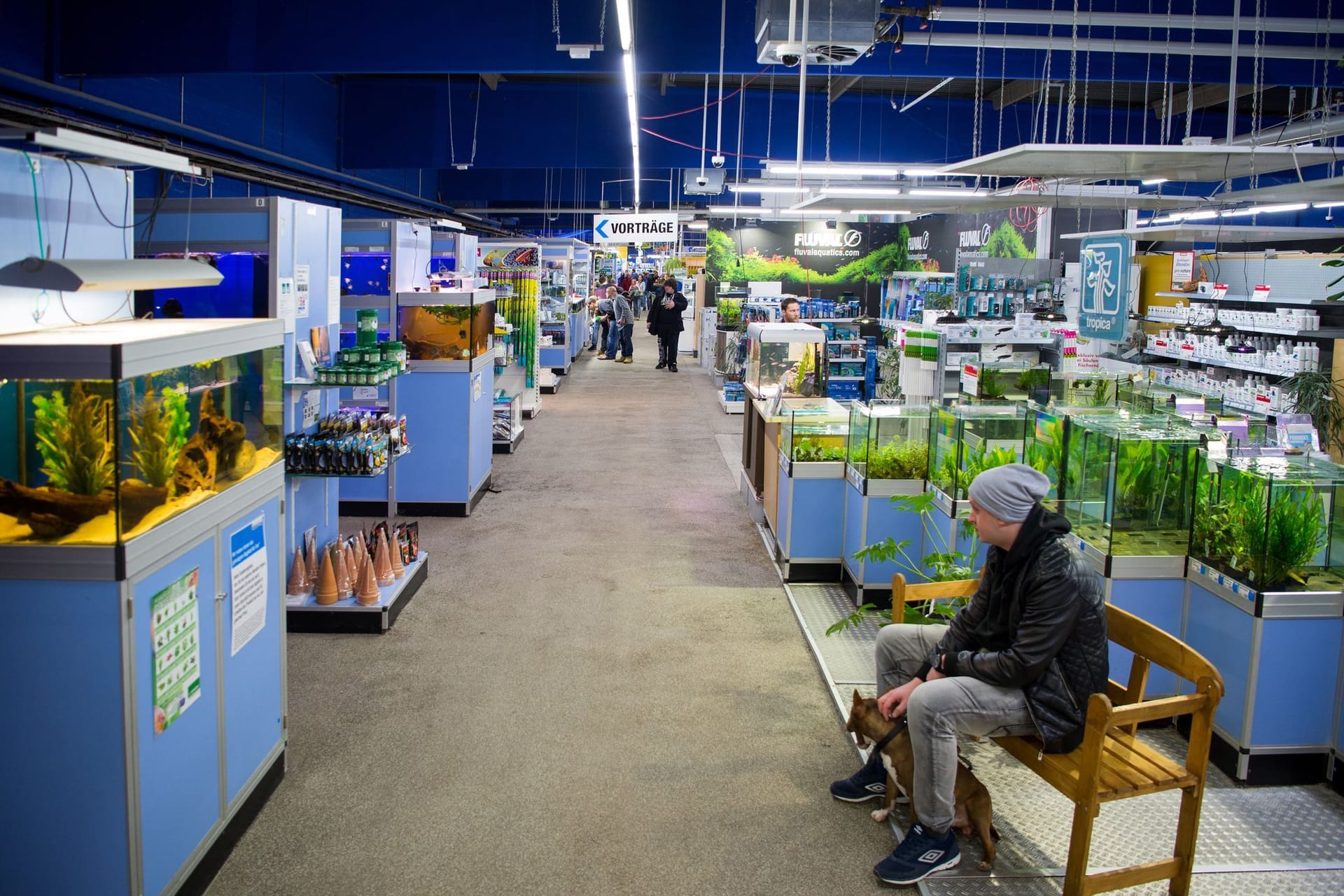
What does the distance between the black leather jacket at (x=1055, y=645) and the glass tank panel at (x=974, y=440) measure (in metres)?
2.21

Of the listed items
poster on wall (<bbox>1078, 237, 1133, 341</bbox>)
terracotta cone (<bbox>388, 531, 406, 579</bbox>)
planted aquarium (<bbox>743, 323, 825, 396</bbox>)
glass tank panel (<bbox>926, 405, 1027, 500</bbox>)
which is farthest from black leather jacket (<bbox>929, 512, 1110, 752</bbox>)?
planted aquarium (<bbox>743, 323, 825, 396</bbox>)

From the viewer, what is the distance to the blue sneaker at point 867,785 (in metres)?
4.17

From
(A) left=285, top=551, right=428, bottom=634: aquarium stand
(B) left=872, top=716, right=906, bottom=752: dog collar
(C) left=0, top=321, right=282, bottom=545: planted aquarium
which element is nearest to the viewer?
(C) left=0, top=321, right=282, bottom=545: planted aquarium

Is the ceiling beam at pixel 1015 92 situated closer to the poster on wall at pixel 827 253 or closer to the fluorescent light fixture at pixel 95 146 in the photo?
the poster on wall at pixel 827 253

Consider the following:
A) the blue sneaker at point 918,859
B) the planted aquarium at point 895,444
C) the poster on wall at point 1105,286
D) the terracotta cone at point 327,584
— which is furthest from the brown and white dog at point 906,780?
the poster on wall at point 1105,286

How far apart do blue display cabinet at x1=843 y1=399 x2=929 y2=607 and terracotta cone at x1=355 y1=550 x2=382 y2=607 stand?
283 centimetres

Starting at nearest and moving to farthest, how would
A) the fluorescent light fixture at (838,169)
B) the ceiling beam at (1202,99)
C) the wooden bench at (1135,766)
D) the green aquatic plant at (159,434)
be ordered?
the green aquatic plant at (159,434), the wooden bench at (1135,766), the fluorescent light fixture at (838,169), the ceiling beam at (1202,99)

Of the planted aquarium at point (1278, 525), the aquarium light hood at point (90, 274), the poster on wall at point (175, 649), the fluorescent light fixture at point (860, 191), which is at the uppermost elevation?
the fluorescent light fixture at point (860, 191)

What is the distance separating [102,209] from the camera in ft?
14.1

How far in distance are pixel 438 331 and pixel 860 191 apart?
4.42 meters

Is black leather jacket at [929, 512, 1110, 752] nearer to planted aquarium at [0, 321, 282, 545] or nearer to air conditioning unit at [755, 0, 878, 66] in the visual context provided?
planted aquarium at [0, 321, 282, 545]

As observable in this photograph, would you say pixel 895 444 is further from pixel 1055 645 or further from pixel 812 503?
pixel 1055 645

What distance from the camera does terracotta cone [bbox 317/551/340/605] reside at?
603 cm

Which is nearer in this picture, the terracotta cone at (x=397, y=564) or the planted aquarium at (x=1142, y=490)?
the planted aquarium at (x=1142, y=490)
